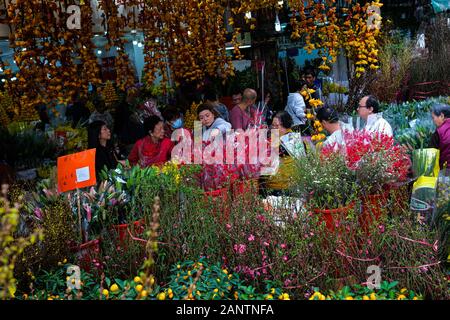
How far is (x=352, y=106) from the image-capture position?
7.82 metres

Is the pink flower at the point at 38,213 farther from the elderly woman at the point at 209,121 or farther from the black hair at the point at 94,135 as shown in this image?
the elderly woman at the point at 209,121


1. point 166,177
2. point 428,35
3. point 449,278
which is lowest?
point 449,278

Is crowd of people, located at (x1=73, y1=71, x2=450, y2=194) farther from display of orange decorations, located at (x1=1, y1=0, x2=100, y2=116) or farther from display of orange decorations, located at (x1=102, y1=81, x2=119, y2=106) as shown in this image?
display of orange decorations, located at (x1=1, y1=0, x2=100, y2=116)

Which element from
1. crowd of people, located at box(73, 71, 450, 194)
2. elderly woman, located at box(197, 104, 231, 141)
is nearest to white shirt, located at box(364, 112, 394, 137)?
crowd of people, located at box(73, 71, 450, 194)

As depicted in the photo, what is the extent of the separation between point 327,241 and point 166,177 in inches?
54.0

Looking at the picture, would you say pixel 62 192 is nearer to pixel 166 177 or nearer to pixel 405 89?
pixel 166 177

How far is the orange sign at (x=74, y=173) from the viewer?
3557 millimetres

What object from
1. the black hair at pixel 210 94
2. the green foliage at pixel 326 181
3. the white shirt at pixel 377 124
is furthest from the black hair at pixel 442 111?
the black hair at pixel 210 94

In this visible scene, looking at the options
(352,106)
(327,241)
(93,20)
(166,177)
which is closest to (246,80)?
(352,106)

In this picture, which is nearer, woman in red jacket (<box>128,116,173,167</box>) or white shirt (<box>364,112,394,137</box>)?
white shirt (<box>364,112,394,137</box>)

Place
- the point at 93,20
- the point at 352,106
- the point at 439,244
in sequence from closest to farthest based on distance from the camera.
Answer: the point at 439,244, the point at 93,20, the point at 352,106

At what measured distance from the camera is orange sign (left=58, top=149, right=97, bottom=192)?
3557mm

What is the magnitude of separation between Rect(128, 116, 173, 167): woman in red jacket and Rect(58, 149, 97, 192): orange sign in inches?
96.8

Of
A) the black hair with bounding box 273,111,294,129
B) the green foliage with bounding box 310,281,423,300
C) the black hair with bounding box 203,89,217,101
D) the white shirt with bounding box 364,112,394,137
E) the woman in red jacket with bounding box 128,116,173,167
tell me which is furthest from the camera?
the black hair with bounding box 203,89,217,101
